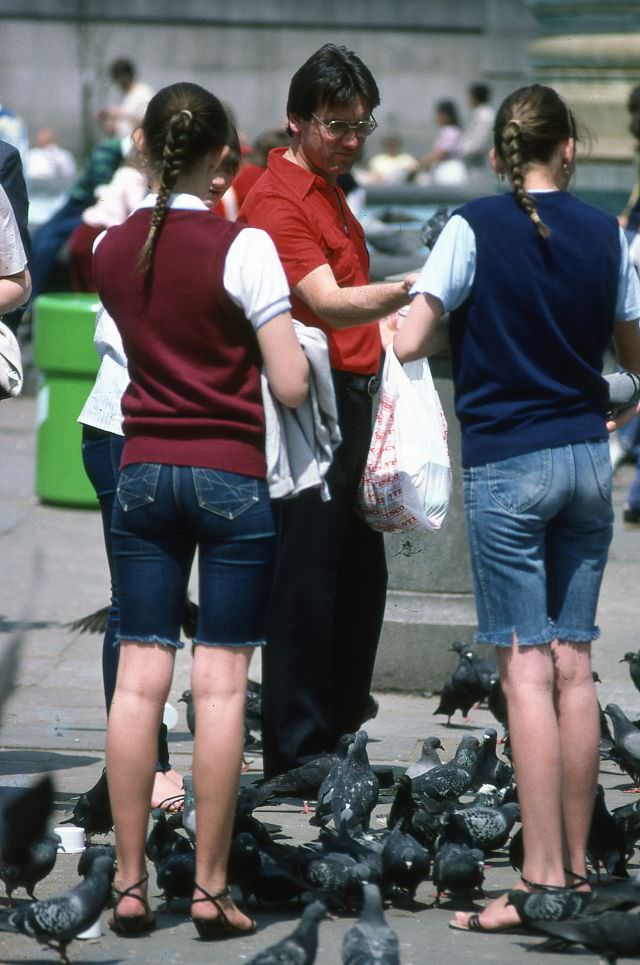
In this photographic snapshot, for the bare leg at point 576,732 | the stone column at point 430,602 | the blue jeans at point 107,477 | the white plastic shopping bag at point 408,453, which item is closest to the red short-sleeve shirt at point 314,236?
the white plastic shopping bag at point 408,453

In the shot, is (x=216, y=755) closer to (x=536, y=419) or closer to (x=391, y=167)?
(x=536, y=419)

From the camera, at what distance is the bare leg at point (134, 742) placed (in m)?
4.21

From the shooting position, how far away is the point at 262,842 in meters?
4.54

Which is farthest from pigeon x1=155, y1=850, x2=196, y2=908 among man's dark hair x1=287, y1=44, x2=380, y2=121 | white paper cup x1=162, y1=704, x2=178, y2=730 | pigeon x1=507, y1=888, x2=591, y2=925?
man's dark hair x1=287, y1=44, x2=380, y2=121

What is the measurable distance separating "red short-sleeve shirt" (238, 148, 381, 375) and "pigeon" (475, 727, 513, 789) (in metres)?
1.15

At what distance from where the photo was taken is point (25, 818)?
13.4 ft

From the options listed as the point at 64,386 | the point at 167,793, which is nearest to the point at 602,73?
the point at 64,386

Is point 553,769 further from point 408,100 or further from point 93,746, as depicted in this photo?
point 408,100

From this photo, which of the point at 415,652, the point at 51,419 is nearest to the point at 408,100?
the point at 51,419

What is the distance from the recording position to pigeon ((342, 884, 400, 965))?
3.74m

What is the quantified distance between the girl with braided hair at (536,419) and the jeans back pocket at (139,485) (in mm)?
648

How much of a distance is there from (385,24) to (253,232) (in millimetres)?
27944

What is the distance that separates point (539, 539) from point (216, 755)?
912 millimetres

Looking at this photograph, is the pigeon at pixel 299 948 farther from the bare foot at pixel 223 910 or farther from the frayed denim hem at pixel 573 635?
the frayed denim hem at pixel 573 635
